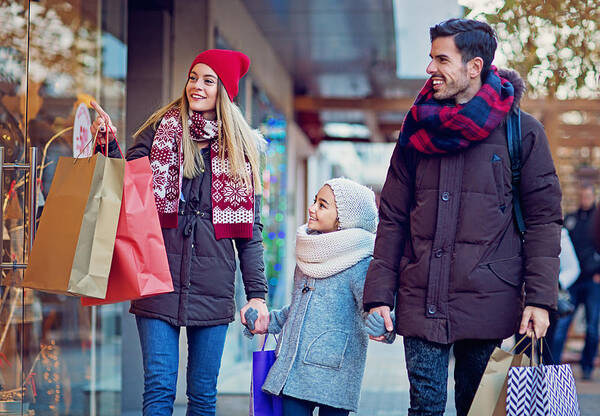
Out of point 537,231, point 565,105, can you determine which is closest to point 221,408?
point 537,231

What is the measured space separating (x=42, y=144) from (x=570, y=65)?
289 cm

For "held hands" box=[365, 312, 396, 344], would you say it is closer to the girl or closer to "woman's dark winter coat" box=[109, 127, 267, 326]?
the girl

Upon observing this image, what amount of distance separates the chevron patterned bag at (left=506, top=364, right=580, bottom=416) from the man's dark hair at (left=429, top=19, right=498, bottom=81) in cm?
106

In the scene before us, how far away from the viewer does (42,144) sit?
4.64 metres

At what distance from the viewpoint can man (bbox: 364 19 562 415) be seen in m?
3.12

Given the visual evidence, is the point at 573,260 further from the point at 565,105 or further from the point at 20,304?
the point at 20,304

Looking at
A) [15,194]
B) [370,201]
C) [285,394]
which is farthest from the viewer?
[15,194]

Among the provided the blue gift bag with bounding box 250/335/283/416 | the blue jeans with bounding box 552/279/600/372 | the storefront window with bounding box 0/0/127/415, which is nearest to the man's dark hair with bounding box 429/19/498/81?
the blue gift bag with bounding box 250/335/283/416

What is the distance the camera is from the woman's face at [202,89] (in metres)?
3.62

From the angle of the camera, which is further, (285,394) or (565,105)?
(565,105)

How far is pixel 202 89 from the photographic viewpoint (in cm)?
363

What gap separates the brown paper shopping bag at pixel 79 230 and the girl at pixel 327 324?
825 mm

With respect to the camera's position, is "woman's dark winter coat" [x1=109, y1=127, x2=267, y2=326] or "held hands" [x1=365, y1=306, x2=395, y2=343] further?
"woman's dark winter coat" [x1=109, y1=127, x2=267, y2=326]

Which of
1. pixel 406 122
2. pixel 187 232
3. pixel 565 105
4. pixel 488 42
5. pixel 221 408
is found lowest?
pixel 221 408
